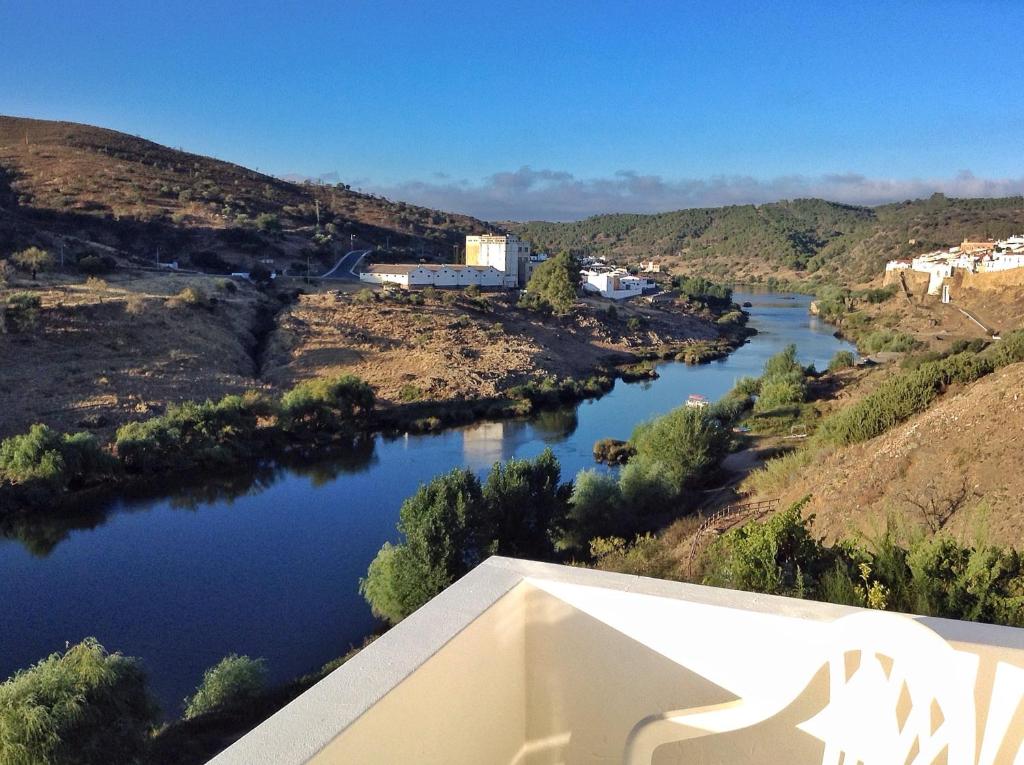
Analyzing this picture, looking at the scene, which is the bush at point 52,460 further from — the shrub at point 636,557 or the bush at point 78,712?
the shrub at point 636,557

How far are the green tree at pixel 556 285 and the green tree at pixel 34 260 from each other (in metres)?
20.1

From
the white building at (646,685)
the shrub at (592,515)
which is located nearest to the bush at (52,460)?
the shrub at (592,515)

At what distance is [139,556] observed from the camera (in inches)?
495

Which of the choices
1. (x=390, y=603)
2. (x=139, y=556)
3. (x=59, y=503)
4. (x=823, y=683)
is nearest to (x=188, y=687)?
(x=390, y=603)

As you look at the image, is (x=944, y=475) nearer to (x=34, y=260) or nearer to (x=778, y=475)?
(x=778, y=475)

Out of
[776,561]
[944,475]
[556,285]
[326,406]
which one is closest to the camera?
[776,561]

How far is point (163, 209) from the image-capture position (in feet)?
140

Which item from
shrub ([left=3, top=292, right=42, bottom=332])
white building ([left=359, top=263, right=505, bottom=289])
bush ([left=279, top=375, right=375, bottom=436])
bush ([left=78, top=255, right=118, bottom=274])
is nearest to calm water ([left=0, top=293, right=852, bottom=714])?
bush ([left=279, top=375, right=375, bottom=436])

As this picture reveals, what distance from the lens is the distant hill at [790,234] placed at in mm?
65000

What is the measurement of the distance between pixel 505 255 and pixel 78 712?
3811 cm

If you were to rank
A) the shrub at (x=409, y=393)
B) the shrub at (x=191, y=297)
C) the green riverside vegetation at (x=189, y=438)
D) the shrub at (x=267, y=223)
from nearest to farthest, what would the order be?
the green riverside vegetation at (x=189, y=438)
the shrub at (x=409, y=393)
the shrub at (x=191, y=297)
the shrub at (x=267, y=223)

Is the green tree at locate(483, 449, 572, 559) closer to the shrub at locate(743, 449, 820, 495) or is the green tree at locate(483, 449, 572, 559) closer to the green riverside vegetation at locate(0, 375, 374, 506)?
the shrub at locate(743, 449, 820, 495)

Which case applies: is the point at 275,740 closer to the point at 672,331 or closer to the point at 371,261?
the point at 672,331

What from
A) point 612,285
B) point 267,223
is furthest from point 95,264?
point 612,285
